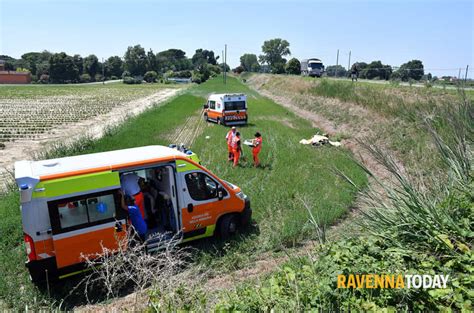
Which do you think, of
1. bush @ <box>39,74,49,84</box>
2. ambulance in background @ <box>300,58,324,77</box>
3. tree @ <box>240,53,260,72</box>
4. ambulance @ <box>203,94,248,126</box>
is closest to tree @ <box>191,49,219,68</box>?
tree @ <box>240,53,260,72</box>

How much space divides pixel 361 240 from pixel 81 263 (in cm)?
529

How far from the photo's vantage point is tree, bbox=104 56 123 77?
128 meters

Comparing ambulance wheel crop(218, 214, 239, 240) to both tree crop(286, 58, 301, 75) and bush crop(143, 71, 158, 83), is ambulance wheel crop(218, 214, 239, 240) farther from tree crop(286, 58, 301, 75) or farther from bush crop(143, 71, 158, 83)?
bush crop(143, 71, 158, 83)

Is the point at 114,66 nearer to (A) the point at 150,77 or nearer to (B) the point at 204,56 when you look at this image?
(A) the point at 150,77

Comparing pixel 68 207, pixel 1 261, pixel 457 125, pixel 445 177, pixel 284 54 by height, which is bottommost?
pixel 1 261

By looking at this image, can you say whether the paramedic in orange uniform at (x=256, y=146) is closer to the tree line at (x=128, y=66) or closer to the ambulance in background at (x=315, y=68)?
the ambulance in background at (x=315, y=68)

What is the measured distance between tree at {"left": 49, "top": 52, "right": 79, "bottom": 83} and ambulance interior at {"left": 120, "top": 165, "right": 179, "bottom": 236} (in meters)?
117

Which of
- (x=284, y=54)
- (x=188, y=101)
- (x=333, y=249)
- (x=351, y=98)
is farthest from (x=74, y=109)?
(x=284, y=54)

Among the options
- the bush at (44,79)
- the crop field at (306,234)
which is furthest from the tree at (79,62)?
the crop field at (306,234)

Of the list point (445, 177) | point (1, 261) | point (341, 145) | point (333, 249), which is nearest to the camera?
point (333, 249)

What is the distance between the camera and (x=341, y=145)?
18.0 m

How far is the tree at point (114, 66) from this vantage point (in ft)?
422

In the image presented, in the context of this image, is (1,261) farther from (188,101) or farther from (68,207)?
(188,101)

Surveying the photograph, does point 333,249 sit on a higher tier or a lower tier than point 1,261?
higher
